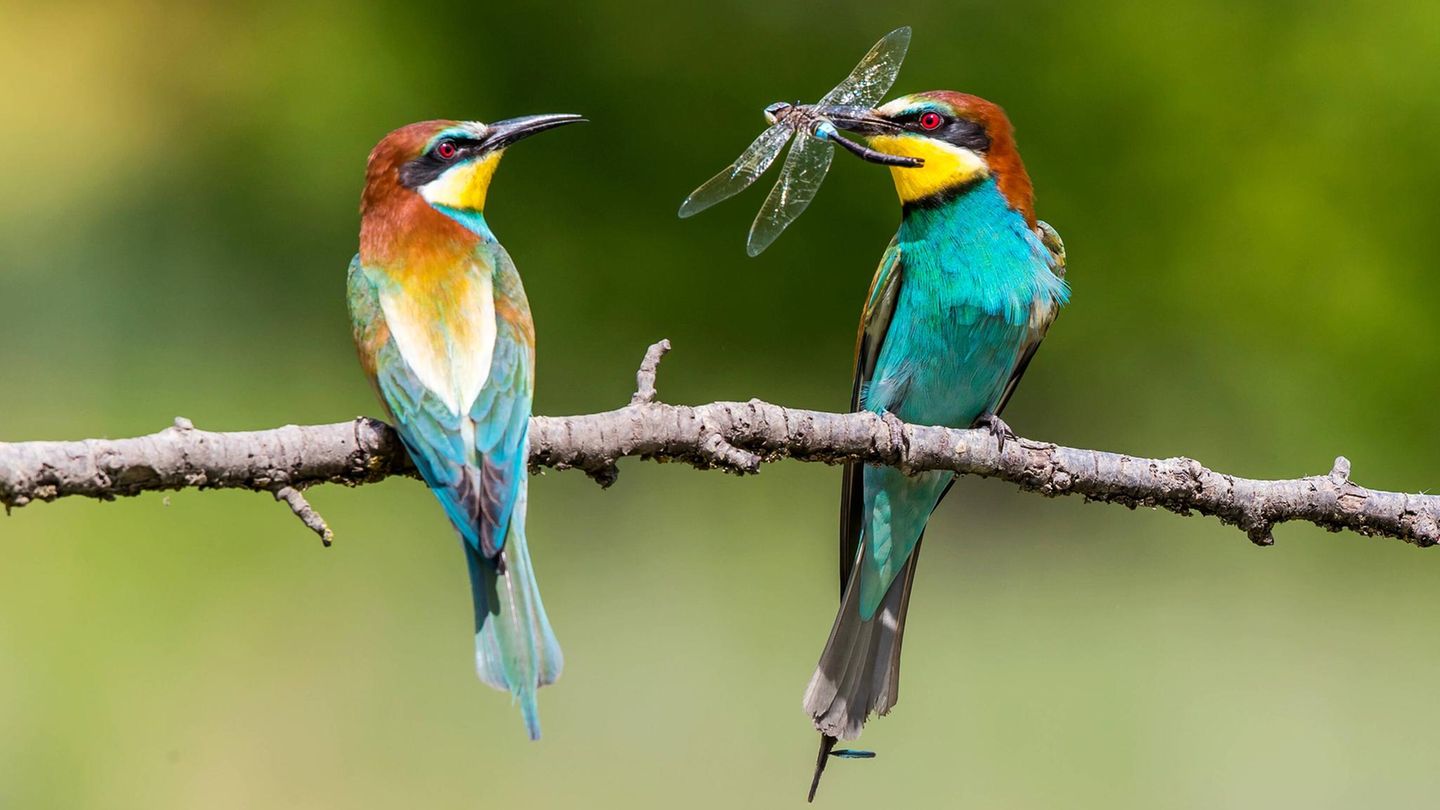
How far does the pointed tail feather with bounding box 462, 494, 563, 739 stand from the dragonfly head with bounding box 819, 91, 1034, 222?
98cm

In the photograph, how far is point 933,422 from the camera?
7.34 feet

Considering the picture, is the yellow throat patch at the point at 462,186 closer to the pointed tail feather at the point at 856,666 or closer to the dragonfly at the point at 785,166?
the dragonfly at the point at 785,166

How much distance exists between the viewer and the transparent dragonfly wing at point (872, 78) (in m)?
2.33

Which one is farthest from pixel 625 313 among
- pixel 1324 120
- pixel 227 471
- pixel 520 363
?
pixel 227 471

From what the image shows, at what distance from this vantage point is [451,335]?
1.69 m

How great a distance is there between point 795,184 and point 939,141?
0.23m

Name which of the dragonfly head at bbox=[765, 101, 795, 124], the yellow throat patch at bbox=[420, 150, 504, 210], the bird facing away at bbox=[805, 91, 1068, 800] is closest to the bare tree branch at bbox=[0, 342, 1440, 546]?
the bird facing away at bbox=[805, 91, 1068, 800]

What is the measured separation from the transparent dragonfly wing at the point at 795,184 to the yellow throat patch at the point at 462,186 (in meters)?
0.44

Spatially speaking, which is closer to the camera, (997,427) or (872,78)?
(997,427)

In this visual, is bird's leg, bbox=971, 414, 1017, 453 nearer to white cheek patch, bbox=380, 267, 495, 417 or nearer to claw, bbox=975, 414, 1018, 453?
claw, bbox=975, 414, 1018, 453

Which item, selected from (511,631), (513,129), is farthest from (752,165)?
(511,631)

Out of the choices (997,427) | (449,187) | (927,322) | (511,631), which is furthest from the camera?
(927,322)

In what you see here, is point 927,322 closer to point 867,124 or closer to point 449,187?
point 867,124

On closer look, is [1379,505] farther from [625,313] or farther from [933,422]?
[625,313]
